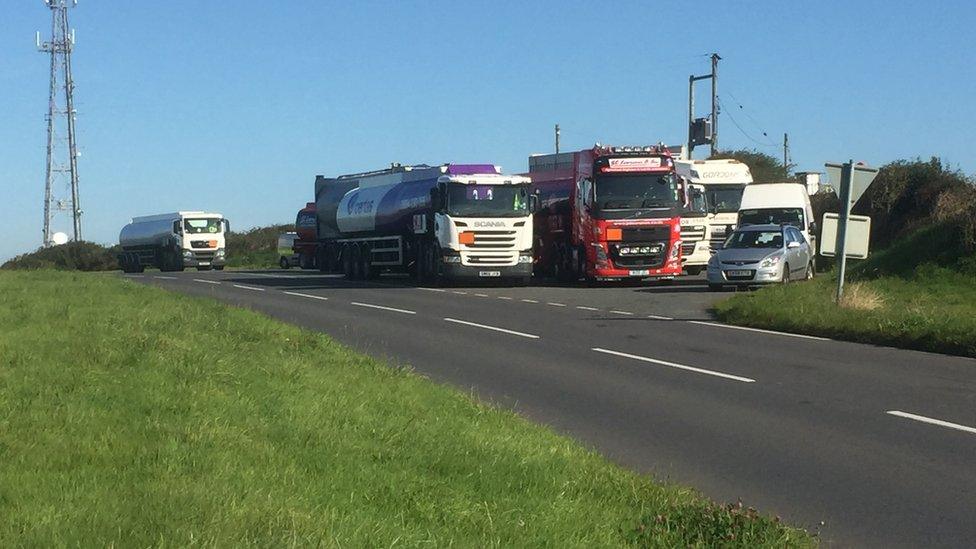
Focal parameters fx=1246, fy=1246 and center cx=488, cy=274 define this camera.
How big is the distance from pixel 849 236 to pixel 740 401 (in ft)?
32.0

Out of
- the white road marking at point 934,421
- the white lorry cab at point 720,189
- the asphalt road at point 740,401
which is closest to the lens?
the asphalt road at point 740,401

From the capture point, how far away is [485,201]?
35594 mm

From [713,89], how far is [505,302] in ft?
141

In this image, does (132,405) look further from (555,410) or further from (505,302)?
(505,302)

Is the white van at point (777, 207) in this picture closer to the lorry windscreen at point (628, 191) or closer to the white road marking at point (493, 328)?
the lorry windscreen at point (628, 191)

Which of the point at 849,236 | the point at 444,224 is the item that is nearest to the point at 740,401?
the point at 849,236

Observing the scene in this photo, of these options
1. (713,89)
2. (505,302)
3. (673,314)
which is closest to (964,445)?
(673,314)

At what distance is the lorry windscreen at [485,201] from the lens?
35344 millimetres

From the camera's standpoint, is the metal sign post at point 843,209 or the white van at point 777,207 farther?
the white van at point 777,207

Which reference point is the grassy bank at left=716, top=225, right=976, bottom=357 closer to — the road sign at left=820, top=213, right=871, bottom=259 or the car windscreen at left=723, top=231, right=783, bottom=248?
the road sign at left=820, top=213, right=871, bottom=259

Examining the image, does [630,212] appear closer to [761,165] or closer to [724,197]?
[724,197]

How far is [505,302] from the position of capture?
28594 millimetres

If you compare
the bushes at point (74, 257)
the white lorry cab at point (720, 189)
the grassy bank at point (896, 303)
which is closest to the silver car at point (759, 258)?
the grassy bank at point (896, 303)

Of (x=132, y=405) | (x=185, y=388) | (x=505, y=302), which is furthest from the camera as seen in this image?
(x=505, y=302)
